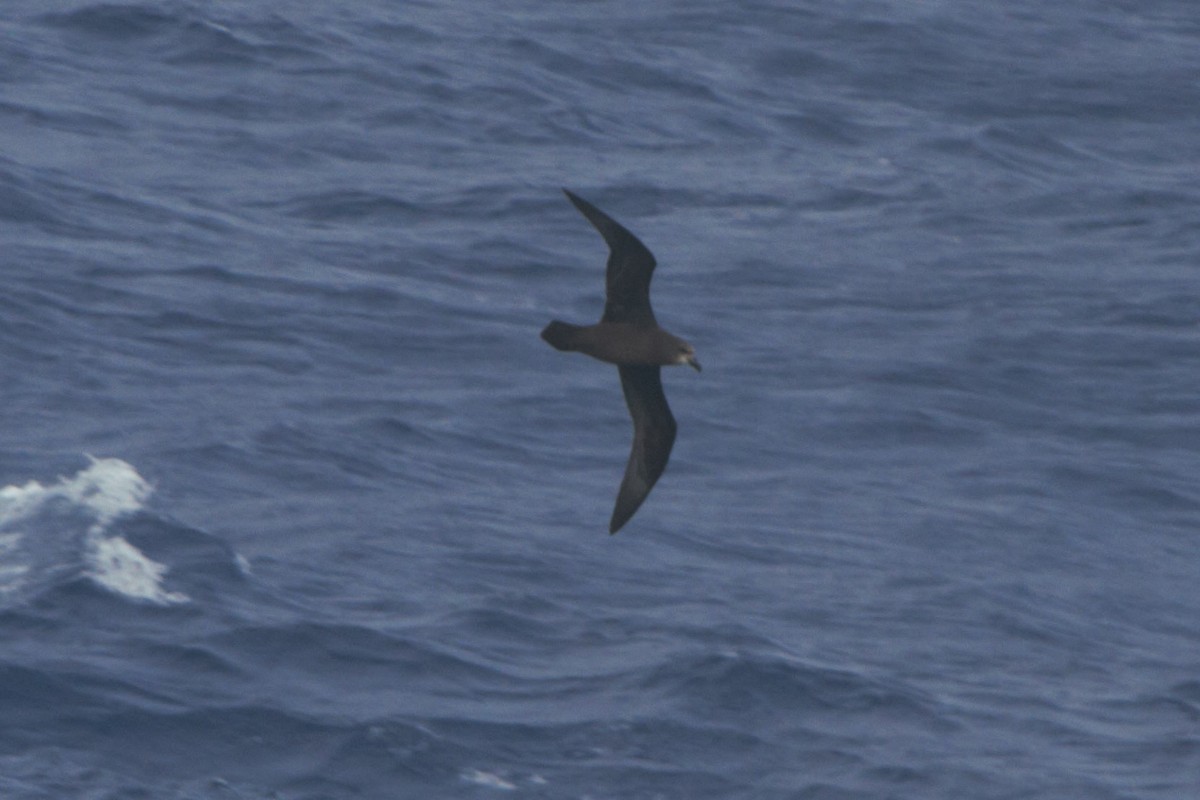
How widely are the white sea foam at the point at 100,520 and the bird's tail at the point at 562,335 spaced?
6.38 metres

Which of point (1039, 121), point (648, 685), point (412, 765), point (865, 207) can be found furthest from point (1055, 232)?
point (412, 765)

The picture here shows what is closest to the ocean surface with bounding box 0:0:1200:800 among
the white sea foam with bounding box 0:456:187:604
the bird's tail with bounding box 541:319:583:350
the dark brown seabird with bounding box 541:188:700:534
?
the white sea foam with bounding box 0:456:187:604

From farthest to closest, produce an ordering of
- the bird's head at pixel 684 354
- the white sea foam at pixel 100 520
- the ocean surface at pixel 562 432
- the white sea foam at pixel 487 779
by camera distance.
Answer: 1. the white sea foam at pixel 100 520
2. the ocean surface at pixel 562 432
3. the white sea foam at pixel 487 779
4. the bird's head at pixel 684 354

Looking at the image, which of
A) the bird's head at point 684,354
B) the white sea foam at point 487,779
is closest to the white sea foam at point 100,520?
the white sea foam at point 487,779

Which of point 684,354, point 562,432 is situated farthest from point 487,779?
point 562,432

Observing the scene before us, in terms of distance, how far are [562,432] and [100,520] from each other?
4.39 meters

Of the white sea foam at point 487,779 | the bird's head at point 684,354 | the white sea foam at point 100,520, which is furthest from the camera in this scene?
the white sea foam at point 100,520

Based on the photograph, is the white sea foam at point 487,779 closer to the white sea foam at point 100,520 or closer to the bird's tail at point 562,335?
the white sea foam at point 100,520

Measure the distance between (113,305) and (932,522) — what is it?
7999 millimetres

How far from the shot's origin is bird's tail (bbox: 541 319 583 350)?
39.5ft

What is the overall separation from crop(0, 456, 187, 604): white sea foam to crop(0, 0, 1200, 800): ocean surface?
0.05m

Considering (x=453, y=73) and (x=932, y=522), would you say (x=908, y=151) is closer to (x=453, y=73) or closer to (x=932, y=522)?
(x=453, y=73)

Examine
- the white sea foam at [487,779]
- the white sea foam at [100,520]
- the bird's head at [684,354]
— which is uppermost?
the bird's head at [684,354]

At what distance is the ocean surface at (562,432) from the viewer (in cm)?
1673
